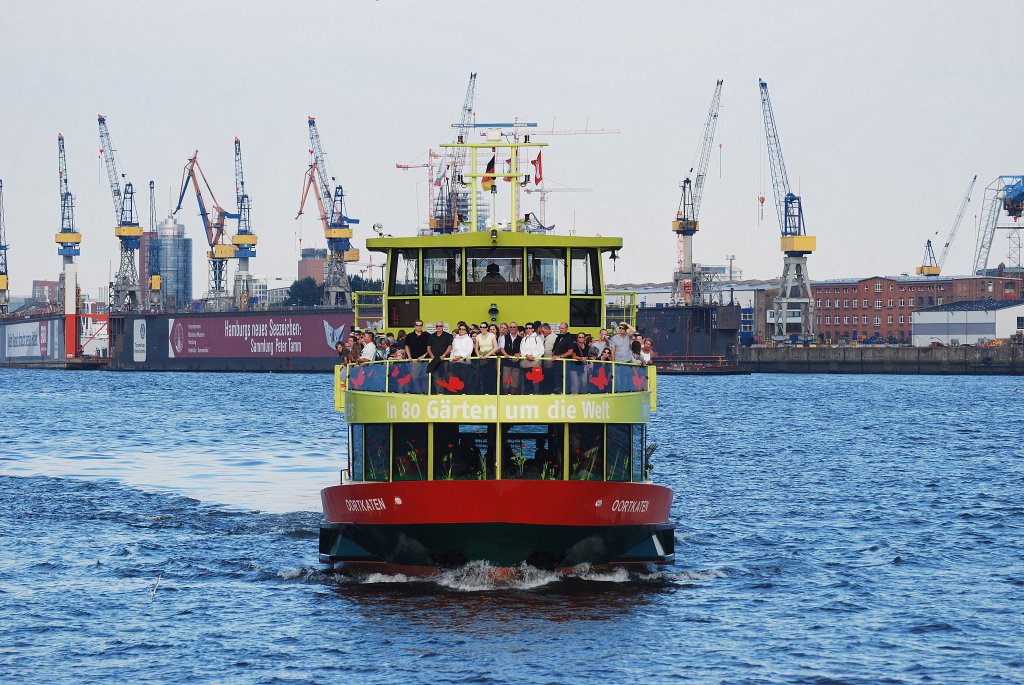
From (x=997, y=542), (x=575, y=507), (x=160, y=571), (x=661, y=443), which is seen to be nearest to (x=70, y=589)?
(x=160, y=571)

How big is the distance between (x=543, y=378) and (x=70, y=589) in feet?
36.5

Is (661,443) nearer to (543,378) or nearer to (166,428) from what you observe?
(166,428)

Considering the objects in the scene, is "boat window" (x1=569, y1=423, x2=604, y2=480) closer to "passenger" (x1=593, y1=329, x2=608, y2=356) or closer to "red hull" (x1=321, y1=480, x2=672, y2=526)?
"red hull" (x1=321, y1=480, x2=672, y2=526)

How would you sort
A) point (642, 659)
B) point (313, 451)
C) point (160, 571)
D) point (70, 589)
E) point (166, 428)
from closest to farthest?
point (642, 659)
point (70, 589)
point (160, 571)
point (313, 451)
point (166, 428)

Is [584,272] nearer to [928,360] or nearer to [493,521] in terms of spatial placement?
[493,521]

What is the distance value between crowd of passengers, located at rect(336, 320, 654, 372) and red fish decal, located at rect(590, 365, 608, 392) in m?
0.37

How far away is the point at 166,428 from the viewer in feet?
257

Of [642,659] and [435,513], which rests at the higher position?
[435,513]

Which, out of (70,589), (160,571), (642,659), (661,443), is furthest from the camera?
(661,443)

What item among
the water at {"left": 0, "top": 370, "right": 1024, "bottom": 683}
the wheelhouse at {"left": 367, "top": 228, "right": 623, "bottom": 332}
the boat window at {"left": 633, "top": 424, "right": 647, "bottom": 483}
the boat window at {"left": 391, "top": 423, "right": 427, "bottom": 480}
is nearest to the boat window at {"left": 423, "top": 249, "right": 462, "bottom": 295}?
the wheelhouse at {"left": 367, "top": 228, "right": 623, "bottom": 332}

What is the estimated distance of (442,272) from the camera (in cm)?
3012

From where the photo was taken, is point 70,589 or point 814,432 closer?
point 70,589

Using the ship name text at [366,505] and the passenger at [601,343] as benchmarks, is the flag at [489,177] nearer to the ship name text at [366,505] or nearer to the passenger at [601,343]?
Answer: the passenger at [601,343]

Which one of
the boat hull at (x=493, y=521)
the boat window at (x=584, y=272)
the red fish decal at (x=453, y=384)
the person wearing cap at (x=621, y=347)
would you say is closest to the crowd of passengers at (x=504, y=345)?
the person wearing cap at (x=621, y=347)
